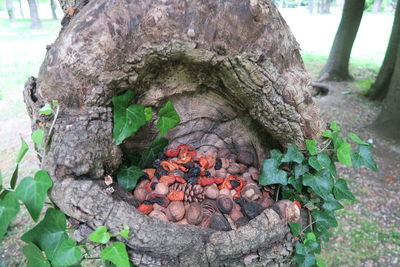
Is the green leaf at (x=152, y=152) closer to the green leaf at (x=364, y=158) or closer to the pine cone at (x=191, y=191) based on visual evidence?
the pine cone at (x=191, y=191)

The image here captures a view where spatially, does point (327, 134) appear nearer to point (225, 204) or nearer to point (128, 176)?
point (225, 204)

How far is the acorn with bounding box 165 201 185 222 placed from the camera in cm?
119

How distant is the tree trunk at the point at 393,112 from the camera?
4.01 meters

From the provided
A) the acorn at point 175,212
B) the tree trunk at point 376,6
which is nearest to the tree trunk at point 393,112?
the acorn at point 175,212

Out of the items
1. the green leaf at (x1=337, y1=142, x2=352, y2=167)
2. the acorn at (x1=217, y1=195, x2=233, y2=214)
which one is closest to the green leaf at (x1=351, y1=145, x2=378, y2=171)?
the green leaf at (x1=337, y1=142, x2=352, y2=167)

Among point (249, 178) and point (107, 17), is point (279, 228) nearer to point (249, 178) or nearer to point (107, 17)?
point (249, 178)

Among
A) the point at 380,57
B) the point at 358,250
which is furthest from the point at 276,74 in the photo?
the point at 380,57

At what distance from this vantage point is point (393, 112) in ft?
13.3

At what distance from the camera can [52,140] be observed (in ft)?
3.51

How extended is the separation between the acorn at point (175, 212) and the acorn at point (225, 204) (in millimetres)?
153

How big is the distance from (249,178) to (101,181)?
2.24 feet

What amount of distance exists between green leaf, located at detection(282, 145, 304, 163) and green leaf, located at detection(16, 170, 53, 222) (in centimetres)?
90

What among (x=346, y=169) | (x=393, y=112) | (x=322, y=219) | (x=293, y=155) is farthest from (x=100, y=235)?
(x=393, y=112)

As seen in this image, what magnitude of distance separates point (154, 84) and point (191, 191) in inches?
18.9
